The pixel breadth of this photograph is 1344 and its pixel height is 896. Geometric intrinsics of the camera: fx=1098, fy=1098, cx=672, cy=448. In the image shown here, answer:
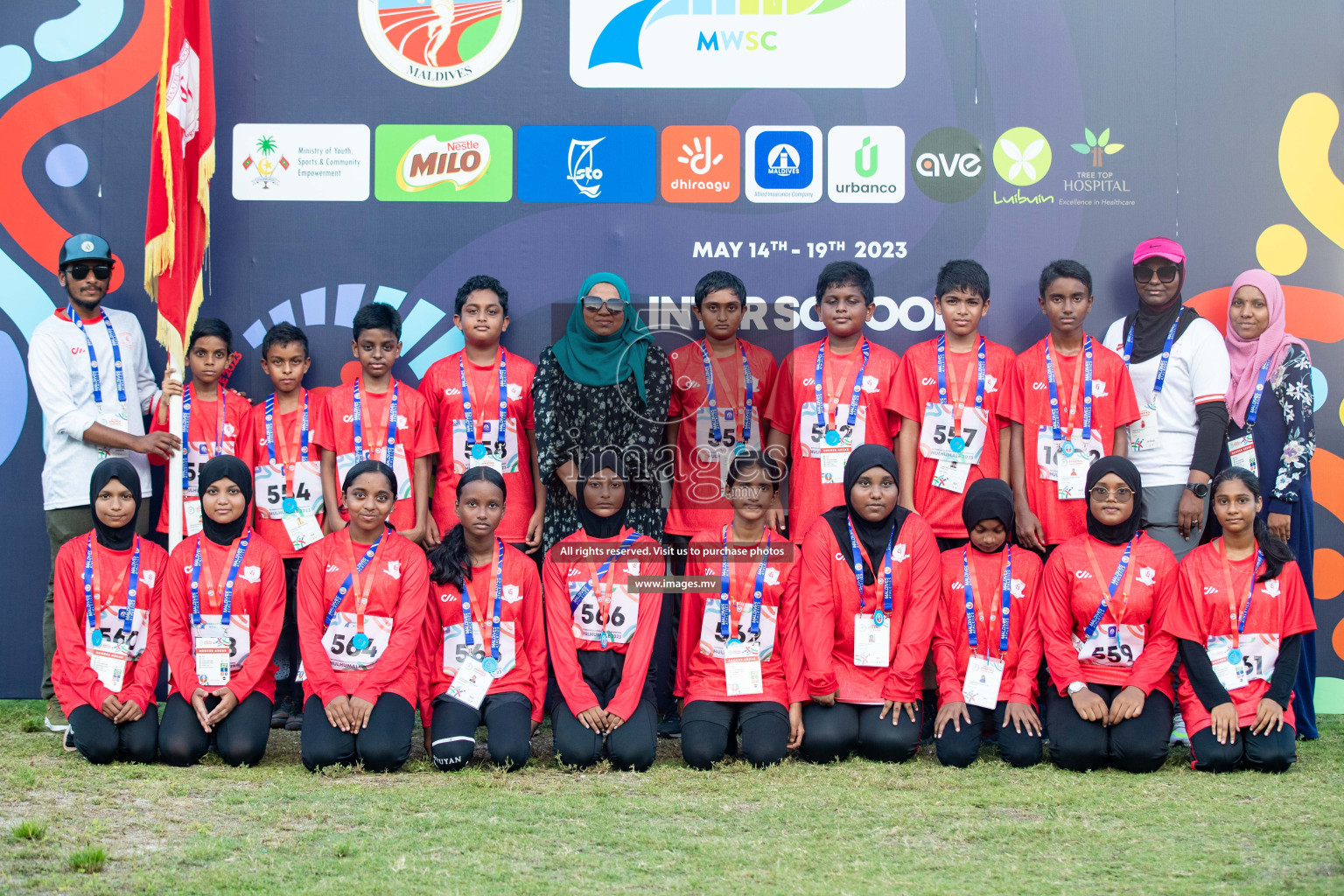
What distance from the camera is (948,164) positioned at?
246 inches

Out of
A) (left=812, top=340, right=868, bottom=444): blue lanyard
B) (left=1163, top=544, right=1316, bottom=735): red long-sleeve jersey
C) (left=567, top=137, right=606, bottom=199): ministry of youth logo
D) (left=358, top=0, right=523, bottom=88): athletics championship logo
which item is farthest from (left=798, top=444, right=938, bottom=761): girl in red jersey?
(left=358, top=0, right=523, bottom=88): athletics championship logo

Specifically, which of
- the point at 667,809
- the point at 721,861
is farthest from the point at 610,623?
→ the point at 721,861

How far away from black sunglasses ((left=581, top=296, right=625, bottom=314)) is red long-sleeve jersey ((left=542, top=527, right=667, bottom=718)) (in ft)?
3.56

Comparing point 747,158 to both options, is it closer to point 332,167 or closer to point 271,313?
point 332,167

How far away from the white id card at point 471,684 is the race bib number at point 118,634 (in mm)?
1454

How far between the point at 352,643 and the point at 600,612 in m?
1.09

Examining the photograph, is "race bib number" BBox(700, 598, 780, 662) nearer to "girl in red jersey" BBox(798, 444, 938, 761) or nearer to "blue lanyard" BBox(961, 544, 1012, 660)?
"girl in red jersey" BBox(798, 444, 938, 761)

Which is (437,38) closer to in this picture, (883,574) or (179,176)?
(179,176)

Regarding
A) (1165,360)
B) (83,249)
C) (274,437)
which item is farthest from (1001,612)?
(83,249)

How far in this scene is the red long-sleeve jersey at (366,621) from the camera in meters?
4.73

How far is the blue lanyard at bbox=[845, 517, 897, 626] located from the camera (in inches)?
194

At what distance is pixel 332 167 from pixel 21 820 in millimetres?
3795

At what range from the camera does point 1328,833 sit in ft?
12.1

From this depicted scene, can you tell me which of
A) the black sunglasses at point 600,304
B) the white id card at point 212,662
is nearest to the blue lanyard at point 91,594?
the white id card at point 212,662
